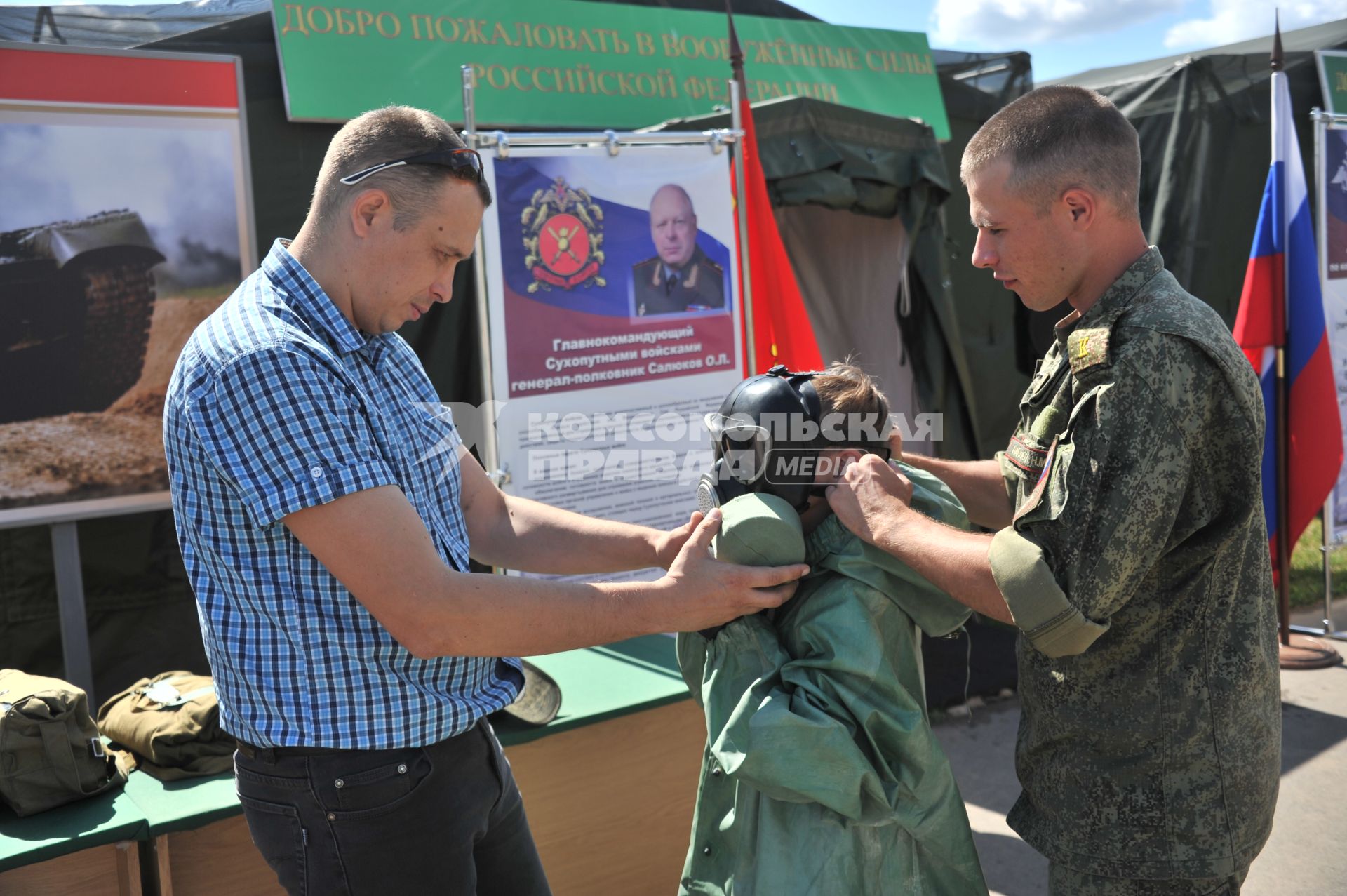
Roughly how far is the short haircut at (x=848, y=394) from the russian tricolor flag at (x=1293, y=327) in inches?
151

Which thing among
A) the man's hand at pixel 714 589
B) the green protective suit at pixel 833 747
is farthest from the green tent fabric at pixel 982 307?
the man's hand at pixel 714 589

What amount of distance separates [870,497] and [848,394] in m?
0.21

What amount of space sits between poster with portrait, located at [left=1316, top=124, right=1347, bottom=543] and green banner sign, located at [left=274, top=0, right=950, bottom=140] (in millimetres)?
1987

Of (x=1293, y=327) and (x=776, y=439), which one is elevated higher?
(x=1293, y=327)

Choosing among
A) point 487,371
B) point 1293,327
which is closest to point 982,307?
point 1293,327

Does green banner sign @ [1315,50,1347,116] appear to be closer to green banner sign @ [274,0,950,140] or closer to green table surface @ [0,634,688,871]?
green banner sign @ [274,0,950,140]

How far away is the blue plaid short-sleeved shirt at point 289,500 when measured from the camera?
1550 millimetres

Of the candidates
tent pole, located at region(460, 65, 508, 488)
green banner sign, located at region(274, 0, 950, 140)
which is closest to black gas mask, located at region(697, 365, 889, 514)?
tent pole, located at region(460, 65, 508, 488)

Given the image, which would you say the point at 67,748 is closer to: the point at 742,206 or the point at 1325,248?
the point at 742,206

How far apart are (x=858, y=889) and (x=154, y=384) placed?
323cm

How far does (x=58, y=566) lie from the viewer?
11.6 feet

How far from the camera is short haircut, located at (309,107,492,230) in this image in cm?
169

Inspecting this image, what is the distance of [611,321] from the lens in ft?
13.2

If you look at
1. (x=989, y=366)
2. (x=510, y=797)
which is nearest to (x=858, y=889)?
(x=510, y=797)
